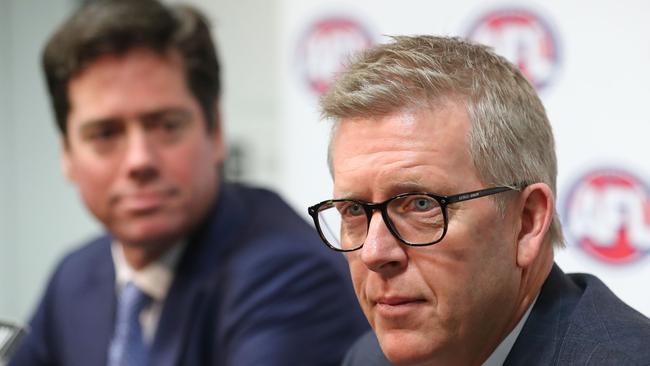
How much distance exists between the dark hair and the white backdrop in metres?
0.41

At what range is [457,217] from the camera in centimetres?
97

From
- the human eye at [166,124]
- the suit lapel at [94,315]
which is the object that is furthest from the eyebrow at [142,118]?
the suit lapel at [94,315]

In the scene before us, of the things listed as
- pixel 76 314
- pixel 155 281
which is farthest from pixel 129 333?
pixel 76 314

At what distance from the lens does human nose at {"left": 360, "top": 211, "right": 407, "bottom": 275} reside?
3.19ft

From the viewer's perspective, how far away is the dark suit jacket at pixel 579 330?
0.95 metres

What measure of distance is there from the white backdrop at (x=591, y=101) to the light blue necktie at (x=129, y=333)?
2.09 feet

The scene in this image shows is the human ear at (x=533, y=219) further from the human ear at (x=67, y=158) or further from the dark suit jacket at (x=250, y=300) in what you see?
the human ear at (x=67, y=158)

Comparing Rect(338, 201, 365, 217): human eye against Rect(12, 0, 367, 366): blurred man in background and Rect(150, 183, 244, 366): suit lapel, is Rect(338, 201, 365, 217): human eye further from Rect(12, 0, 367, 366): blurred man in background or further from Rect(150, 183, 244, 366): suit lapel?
Rect(150, 183, 244, 366): suit lapel

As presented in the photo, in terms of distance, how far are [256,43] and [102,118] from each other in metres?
1.48

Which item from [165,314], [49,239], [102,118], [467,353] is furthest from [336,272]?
[49,239]

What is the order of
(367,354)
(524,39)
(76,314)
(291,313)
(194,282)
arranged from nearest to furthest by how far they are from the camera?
(367,354) → (291,313) → (194,282) → (524,39) → (76,314)

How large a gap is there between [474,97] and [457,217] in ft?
0.45

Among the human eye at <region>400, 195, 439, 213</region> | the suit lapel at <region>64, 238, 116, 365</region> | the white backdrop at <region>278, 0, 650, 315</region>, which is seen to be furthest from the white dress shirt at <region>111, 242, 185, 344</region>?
the human eye at <region>400, 195, 439, 213</region>

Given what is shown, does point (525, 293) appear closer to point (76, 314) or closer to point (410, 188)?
point (410, 188)
